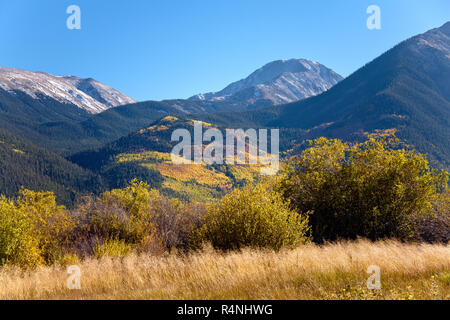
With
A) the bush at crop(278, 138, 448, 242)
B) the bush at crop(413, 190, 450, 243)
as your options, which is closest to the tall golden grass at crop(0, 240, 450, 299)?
the bush at crop(278, 138, 448, 242)

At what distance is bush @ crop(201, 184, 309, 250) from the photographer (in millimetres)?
15156

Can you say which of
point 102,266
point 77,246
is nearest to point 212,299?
point 102,266

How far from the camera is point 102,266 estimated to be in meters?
13.3

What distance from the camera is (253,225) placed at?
15297 mm

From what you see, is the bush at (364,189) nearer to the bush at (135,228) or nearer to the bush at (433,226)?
the bush at (433,226)

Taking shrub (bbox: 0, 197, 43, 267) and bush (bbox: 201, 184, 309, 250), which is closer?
bush (bbox: 201, 184, 309, 250)

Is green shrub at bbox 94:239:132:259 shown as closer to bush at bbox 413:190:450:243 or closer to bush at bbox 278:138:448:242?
bush at bbox 278:138:448:242

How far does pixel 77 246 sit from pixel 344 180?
16.5 meters

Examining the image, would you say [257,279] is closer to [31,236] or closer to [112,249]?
[112,249]

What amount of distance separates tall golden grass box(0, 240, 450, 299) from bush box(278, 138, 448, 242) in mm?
5427

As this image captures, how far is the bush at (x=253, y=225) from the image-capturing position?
597 inches

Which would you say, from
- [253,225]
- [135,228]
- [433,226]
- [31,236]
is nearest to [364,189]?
[433,226]
